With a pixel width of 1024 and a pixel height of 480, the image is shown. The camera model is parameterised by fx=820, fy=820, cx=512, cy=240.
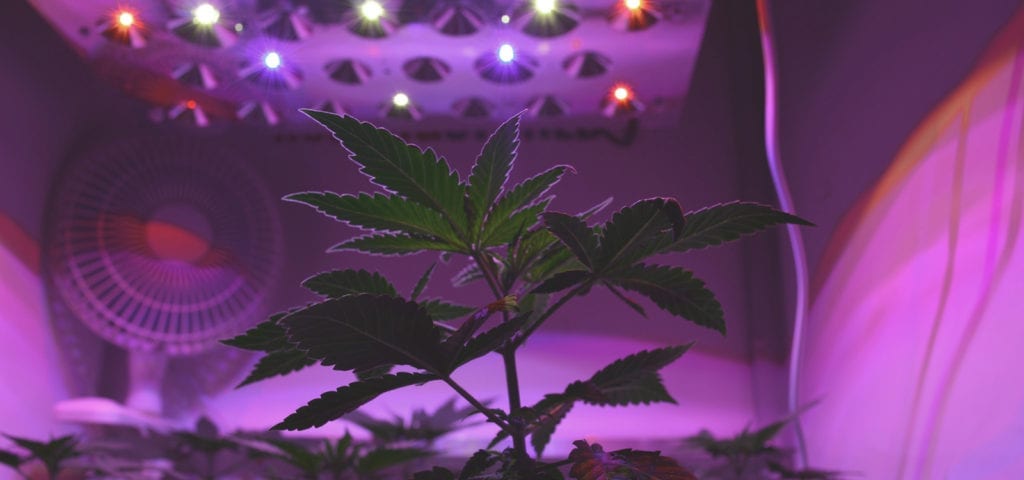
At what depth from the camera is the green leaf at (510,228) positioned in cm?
56

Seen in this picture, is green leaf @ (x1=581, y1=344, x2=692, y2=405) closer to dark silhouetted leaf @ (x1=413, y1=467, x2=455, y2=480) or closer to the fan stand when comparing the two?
dark silhouetted leaf @ (x1=413, y1=467, x2=455, y2=480)

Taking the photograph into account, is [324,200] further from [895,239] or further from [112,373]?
[112,373]

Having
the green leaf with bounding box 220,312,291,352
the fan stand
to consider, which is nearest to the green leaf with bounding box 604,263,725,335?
the green leaf with bounding box 220,312,291,352

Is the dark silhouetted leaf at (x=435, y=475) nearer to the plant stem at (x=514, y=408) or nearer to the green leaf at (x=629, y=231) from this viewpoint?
the plant stem at (x=514, y=408)

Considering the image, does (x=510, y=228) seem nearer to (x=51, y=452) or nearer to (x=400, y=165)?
(x=400, y=165)

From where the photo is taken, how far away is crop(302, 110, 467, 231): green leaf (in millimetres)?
491

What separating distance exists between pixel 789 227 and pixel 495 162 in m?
1.61

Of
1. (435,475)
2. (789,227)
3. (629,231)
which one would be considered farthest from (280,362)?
(789,227)

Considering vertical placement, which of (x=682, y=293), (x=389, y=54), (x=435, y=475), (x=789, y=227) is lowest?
(x=435, y=475)

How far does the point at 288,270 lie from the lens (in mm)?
2301

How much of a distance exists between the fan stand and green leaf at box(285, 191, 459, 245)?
174 cm

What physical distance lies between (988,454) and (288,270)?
1.75 m

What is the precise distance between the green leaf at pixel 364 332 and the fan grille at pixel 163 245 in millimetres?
1855

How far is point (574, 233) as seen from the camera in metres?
0.49
